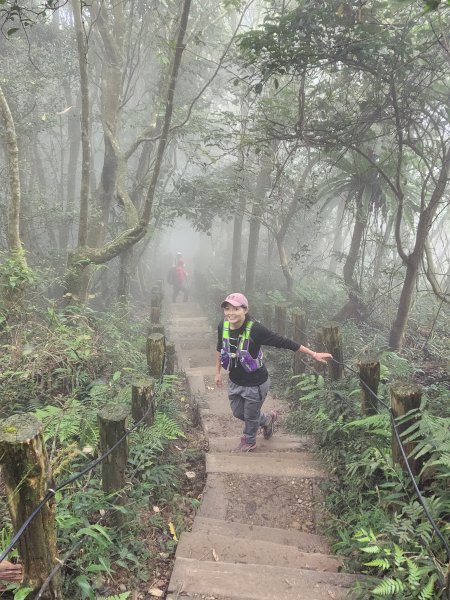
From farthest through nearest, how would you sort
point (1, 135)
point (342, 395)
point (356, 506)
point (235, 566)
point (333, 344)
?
1. point (1, 135)
2. point (333, 344)
3. point (342, 395)
4. point (356, 506)
5. point (235, 566)

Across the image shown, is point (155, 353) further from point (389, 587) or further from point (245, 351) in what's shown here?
point (389, 587)

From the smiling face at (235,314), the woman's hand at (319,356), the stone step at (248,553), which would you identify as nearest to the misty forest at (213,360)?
the stone step at (248,553)

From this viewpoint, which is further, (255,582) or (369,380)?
(369,380)

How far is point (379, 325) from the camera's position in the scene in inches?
390

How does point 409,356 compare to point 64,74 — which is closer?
point 409,356

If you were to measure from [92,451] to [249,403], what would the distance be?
1796mm

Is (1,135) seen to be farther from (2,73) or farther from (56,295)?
(56,295)

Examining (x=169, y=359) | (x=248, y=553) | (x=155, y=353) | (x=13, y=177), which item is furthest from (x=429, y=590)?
(x=13, y=177)

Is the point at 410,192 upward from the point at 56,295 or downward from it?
upward

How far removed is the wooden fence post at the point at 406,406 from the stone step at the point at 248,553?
968 mm

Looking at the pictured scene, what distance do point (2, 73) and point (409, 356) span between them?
12.4m

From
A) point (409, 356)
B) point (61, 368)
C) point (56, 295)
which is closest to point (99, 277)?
point (56, 295)

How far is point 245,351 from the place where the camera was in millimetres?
4602

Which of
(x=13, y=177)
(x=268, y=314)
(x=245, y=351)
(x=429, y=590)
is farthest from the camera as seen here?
(x=268, y=314)
